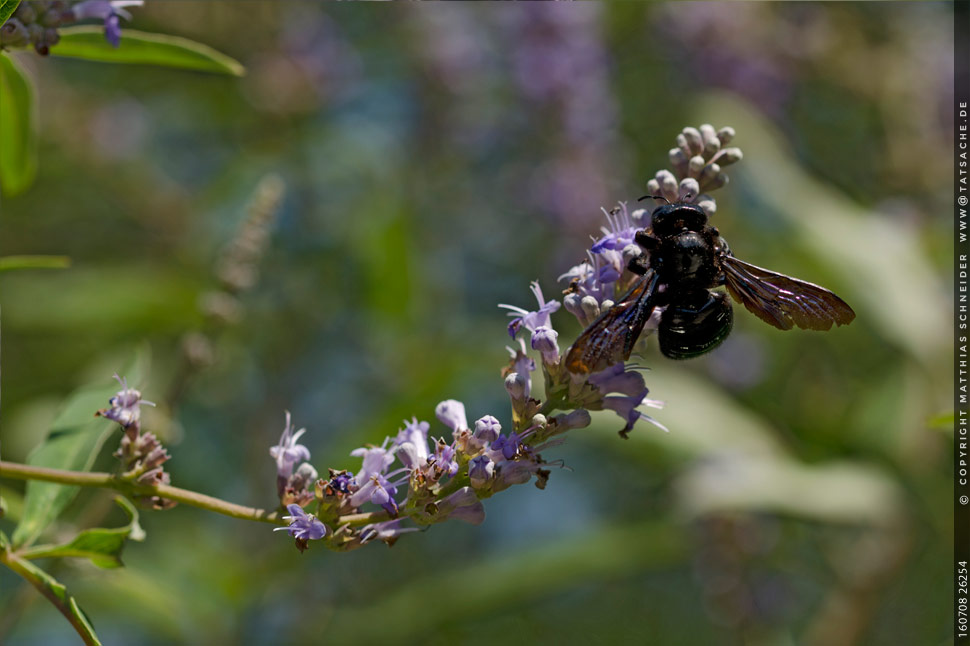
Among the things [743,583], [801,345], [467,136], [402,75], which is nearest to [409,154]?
[467,136]

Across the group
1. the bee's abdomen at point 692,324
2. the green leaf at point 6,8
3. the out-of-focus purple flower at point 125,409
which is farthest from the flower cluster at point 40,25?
the bee's abdomen at point 692,324

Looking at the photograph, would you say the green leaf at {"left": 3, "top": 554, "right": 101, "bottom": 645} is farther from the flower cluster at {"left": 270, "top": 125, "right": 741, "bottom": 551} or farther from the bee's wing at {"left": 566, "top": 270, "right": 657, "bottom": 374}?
the bee's wing at {"left": 566, "top": 270, "right": 657, "bottom": 374}

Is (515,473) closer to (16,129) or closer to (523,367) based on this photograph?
(523,367)

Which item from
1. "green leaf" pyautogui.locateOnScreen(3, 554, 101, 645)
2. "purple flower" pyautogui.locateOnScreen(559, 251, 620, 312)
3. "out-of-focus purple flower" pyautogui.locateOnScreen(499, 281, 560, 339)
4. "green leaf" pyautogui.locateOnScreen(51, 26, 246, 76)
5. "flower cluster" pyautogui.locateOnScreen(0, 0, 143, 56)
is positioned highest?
"flower cluster" pyautogui.locateOnScreen(0, 0, 143, 56)

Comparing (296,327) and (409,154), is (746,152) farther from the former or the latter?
(296,327)

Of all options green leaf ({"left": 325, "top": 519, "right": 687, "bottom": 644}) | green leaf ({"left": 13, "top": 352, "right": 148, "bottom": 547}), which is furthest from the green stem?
green leaf ({"left": 325, "top": 519, "right": 687, "bottom": 644})

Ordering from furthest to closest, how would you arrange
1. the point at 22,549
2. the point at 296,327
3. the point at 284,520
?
the point at 296,327 → the point at 22,549 → the point at 284,520
